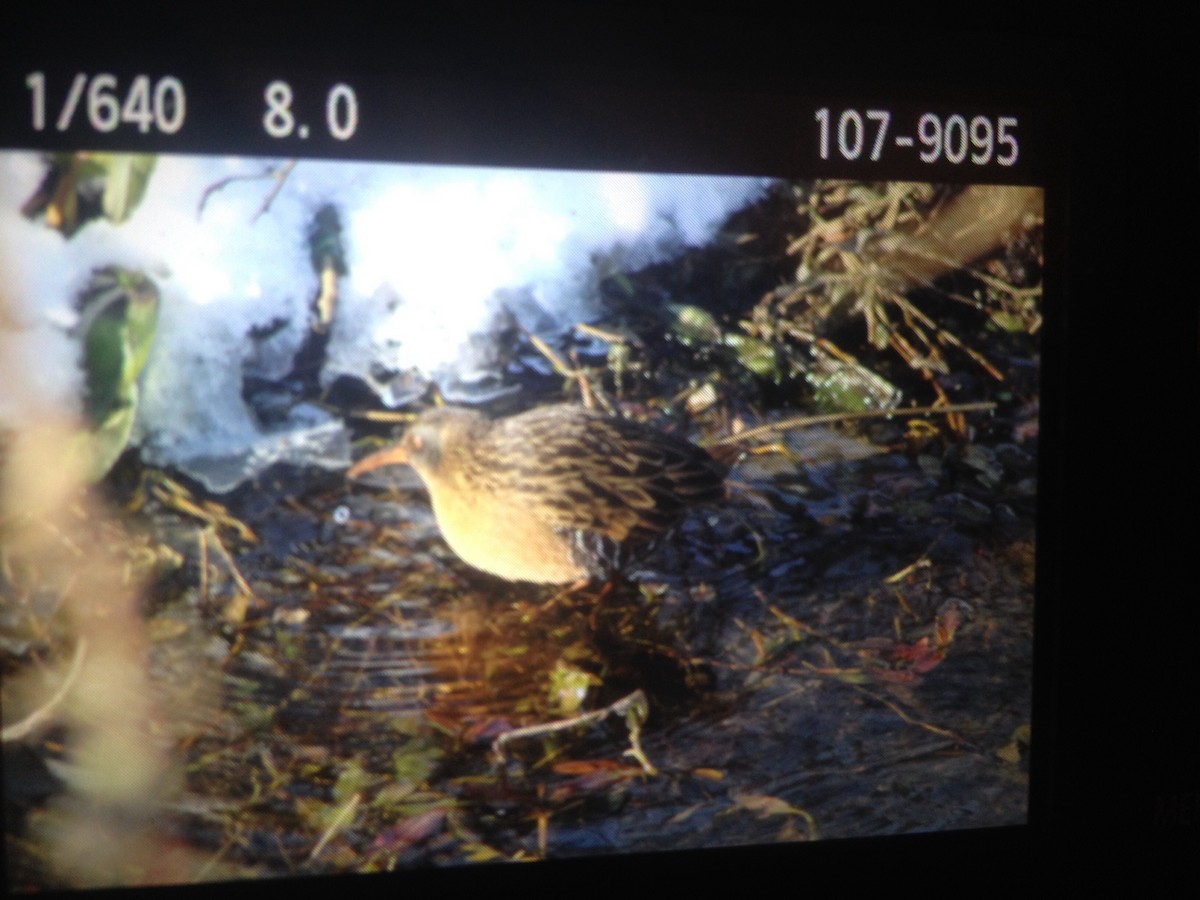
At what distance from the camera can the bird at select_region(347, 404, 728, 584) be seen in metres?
1.37

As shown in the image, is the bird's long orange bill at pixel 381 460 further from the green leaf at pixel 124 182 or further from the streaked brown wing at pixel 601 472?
the green leaf at pixel 124 182

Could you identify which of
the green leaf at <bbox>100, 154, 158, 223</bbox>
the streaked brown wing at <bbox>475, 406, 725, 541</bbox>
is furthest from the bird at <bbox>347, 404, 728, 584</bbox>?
the green leaf at <bbox>100, 154, 158, 223</bbox>

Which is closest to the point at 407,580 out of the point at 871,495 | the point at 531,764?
the point at 531,764

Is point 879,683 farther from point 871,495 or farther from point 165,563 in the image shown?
point 165,563

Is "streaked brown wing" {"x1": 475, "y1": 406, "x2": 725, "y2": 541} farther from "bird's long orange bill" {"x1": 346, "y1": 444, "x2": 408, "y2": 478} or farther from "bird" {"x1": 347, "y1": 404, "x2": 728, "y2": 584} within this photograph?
"bird's long orange bill" {"x1": 346, "y1": 444, "x2": 408, "y2": 478}

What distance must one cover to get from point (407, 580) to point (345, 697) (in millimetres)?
153

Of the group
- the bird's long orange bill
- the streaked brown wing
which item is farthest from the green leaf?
the streaked brown wing

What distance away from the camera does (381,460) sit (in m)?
1.36

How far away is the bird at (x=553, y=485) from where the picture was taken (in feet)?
4.51

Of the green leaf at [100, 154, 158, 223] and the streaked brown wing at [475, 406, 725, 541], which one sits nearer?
the green leaf at [100, 154, 158, 223]

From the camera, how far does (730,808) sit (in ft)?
4.76

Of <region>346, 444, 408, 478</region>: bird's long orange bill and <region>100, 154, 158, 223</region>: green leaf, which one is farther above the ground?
<region>100, 154, 158, 223</region>: green leaf

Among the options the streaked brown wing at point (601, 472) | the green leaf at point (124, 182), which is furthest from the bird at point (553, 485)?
the green leaf at point (124, 182)

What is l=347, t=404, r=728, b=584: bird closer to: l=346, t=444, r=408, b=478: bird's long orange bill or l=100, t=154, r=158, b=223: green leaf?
l=346, t=444, r=408, b=478: bird's long orange bill
